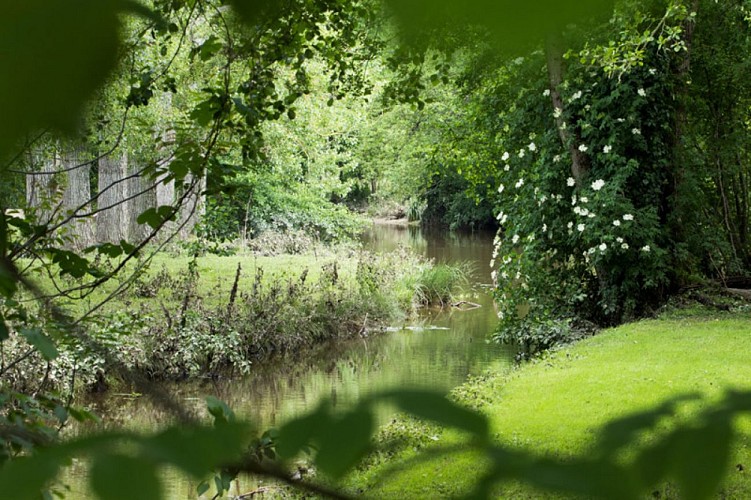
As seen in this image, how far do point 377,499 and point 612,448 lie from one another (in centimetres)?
11

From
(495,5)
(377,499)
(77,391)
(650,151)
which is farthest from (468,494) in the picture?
(650,151)

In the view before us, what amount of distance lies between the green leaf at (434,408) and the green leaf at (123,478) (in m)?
0.10

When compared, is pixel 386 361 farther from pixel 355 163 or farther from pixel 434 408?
pixel 355 163

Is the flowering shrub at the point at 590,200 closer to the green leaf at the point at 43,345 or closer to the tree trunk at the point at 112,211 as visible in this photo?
the green leaf at the point at 43,345

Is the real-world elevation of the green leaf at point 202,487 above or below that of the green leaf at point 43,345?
above

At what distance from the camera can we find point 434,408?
1.06 ft

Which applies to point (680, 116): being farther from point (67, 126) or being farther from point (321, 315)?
point (67, 126)

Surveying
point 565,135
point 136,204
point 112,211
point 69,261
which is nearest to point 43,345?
point 69,261

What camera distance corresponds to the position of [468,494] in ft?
1.09

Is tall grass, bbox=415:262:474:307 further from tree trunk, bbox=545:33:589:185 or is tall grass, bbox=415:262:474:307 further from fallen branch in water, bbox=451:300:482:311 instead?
tree trunk, bbox=545:33:589:185

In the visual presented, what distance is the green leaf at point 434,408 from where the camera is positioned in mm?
322

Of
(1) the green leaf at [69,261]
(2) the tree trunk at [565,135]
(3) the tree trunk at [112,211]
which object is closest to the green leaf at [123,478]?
(1) the green leaf at [69,261]

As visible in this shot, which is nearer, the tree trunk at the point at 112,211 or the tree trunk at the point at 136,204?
the tree trunk at the point at 112,211

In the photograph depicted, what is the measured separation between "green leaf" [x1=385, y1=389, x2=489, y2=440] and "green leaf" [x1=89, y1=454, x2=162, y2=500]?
0.33ft
